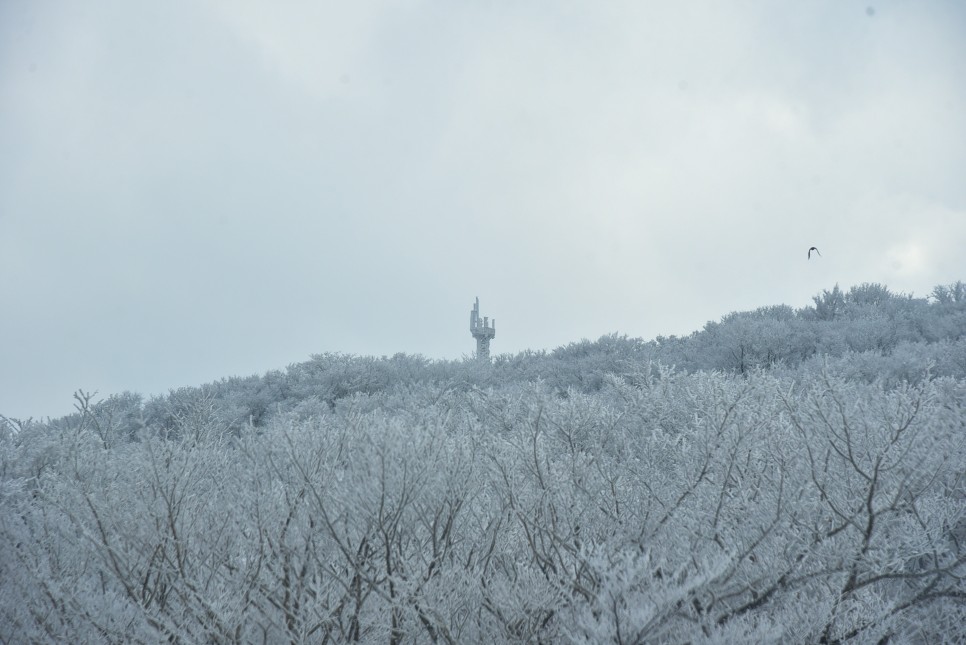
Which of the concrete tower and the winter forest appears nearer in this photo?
the winter forest

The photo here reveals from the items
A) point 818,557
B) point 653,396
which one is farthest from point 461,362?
point 818,557

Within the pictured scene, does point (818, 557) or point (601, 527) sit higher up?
point (601, 527)

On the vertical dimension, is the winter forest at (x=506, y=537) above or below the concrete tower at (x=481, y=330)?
below

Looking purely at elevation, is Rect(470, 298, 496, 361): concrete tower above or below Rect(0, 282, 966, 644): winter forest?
above

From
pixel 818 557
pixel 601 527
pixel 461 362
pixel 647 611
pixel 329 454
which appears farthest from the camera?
pixel 461 362

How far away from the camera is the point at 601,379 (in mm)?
18984

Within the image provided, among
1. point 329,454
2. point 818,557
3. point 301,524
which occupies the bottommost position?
point 818,557

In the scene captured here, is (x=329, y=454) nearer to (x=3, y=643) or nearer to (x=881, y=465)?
(x=3, y=643)

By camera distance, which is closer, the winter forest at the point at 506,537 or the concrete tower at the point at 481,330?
the winter forest at the point at 506,537

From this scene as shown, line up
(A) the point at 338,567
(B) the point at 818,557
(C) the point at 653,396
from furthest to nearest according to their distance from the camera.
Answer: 1. (C) the point at 653,396
2. (A) the point at 338,567
3. (B) the point at 818,557

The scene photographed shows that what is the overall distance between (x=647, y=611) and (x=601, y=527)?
7.51 ft

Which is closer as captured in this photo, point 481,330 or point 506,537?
point 506,537

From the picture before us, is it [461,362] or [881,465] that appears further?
[461,362]

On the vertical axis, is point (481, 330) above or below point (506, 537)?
above
